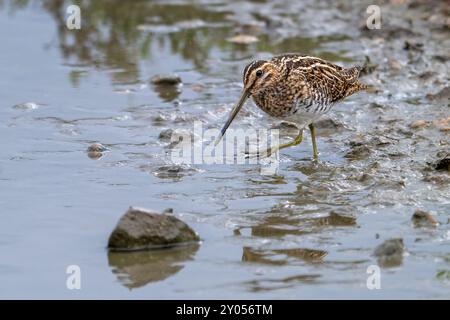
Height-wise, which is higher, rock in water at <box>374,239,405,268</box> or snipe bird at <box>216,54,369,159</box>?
snipe bird at <box>216,54,369,159</box>

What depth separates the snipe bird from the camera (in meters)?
8.12

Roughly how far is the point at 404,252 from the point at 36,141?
4.00 metres

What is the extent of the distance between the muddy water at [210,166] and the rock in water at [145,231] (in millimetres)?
97

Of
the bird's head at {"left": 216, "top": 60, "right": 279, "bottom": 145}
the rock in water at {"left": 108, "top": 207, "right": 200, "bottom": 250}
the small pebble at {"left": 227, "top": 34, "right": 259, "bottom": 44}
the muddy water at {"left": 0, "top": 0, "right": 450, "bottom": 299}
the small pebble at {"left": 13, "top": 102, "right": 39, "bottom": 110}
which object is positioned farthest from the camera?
the small pebble at {"left": 227, "top": 34, "right": 259, "bottom": 44}

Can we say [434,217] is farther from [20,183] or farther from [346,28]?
[346,28]

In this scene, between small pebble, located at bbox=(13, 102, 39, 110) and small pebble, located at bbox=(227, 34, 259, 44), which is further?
small pebble, located at bbox=(227, 34, 259, 44)

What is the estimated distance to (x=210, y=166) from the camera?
329 inches

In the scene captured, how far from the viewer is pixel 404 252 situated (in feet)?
20.6

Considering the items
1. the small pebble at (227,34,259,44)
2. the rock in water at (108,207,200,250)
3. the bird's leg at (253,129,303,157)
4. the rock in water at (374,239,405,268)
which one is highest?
the small pebble at (227,34,259,44)

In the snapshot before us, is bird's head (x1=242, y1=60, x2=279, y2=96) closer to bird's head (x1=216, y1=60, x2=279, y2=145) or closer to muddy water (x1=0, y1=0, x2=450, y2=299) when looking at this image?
bird's head (x1=216, y1=60, x2=279, y2=145)

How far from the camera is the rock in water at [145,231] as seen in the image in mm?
6359

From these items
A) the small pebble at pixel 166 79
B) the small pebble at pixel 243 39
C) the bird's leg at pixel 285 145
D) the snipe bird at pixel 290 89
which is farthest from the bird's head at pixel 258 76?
the small pebble at pixel 243 39

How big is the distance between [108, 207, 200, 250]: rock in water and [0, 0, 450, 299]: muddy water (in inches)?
3.8

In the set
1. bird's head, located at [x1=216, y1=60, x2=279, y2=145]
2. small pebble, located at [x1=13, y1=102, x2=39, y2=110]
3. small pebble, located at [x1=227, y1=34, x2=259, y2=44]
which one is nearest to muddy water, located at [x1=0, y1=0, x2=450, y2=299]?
small pebble, located at [x1=13, y1=102, x2=39, y2=110]
